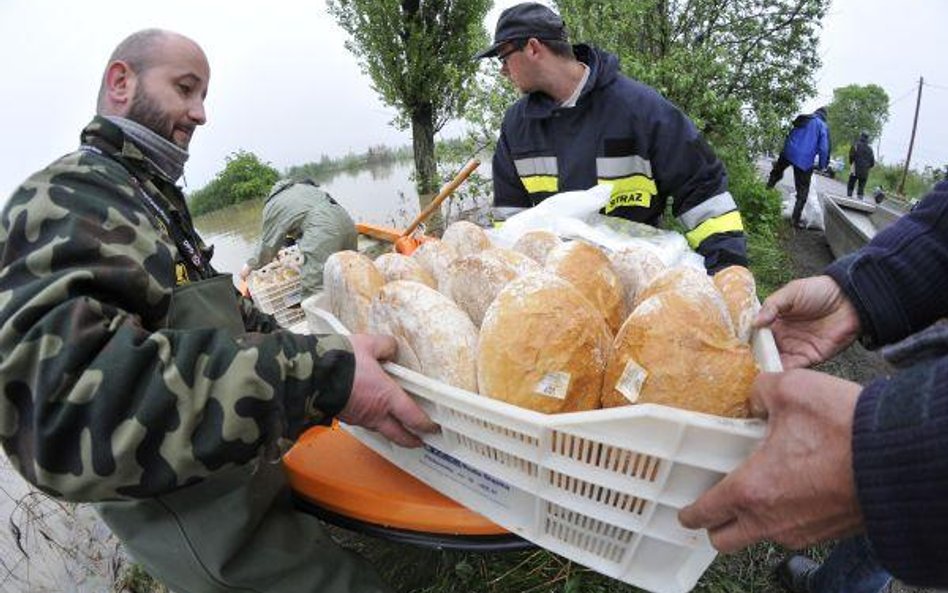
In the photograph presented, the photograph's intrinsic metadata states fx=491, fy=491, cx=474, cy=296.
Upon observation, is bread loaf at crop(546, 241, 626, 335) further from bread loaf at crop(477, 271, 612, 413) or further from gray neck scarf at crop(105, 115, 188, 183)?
gray neck scarf at crop(105, 115, 188, 183)

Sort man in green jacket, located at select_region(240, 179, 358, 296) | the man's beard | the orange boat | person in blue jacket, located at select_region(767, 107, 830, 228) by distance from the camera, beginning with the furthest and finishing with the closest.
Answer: person in blue jacket, located at select_region(767, 107, 830, 228) → man in green jacket, located at select_region(240, 179, 358, 296) → the man's beard → the orange boat

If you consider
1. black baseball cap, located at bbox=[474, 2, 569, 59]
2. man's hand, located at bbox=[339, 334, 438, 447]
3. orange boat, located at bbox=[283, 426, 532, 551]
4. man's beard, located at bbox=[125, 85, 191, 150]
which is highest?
black baseball cap, located at bbox=[474, 2, 569, 59]

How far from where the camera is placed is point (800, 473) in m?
0.74

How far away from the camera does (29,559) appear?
279cm

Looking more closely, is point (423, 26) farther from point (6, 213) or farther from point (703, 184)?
point (6, 213)

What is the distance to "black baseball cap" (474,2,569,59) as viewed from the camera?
270 cm

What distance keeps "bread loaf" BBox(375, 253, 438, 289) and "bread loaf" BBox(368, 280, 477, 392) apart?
27 cm

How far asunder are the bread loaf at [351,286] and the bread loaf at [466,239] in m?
0.31

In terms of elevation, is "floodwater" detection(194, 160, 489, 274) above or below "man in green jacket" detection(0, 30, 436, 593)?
below

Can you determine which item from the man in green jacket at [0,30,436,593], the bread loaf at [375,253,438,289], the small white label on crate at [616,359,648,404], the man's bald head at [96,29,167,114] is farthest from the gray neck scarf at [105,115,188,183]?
the small white label on crate at [616,359,648,404]

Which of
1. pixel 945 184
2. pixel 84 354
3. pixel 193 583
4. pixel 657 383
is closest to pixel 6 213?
pixel 84 354

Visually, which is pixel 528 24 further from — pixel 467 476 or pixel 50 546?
pixel 50 546

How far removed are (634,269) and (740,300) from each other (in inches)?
12.1

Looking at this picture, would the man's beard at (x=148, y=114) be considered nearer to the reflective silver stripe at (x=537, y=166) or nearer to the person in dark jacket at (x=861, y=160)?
the reflective silver stripe at (x=537, y=166)
